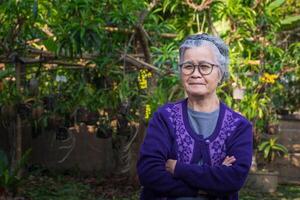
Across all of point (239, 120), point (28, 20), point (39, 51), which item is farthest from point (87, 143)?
point (239, 120)

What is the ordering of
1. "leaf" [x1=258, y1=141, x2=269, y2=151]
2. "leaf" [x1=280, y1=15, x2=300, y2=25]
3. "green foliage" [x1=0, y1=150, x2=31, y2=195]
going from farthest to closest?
"leaf" [x1=280, y1=15, x2=300, y2=25], "leaf" [x1=258, y1=141, x2=269, y2=151], "green foliage" [x1=0, y1=150, x2=31, y2=195]

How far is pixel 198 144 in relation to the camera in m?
2.25

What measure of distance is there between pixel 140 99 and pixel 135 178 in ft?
3.61

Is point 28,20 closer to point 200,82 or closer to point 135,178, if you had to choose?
point 135,178

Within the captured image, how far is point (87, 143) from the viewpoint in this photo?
8391 mm

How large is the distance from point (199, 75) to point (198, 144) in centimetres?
25

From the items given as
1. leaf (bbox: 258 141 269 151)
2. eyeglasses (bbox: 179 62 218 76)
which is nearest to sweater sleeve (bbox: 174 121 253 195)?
eyeglasses (bbox: 179 62 218 76)

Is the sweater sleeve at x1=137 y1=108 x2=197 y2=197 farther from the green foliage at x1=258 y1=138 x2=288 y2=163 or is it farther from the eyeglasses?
the green foliage at x1=258 y1=138 x2=288 y2=163

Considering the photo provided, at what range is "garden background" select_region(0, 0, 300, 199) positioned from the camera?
18.7 ft

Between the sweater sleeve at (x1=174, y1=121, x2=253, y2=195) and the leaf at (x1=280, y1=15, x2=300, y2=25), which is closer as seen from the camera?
the sweater sleeve at (x1=174, y1=121, x2=253, y2=195)

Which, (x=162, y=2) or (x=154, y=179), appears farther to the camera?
(x=162, y=2)

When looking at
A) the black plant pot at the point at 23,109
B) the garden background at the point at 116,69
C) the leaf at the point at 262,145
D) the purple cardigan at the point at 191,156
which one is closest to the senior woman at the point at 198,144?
the purple cardigan at the point at 191,156

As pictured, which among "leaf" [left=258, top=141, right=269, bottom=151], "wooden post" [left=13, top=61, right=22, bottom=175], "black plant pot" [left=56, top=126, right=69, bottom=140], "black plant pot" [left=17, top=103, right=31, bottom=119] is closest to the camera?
"black plant pot" [left=17, top=103, right=31, bottom=119]

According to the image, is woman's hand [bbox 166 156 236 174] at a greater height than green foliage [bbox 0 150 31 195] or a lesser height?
greater
